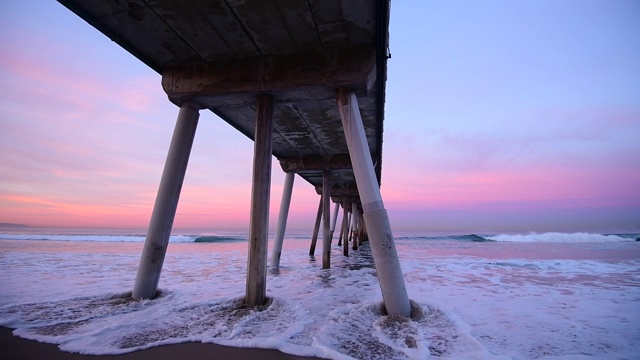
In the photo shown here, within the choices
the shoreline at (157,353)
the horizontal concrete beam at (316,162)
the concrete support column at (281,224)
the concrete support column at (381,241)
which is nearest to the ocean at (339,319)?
the shoreline at (157,353)

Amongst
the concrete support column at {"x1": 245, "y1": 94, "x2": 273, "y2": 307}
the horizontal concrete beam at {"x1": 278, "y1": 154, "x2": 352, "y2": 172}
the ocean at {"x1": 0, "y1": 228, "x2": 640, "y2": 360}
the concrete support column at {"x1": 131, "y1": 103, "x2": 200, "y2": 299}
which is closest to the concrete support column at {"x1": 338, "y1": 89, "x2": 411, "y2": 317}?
the ocean at {"x1": 0, "y1": 228, "x2": 640, "y2": 360}

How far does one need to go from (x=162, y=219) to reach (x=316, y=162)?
690 cm

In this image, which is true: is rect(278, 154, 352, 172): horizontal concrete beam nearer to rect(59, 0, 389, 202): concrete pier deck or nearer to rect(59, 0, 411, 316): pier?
rect(59, 0, 389, 202): concrete pier deck

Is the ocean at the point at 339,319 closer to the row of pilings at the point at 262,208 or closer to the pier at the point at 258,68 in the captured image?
the row of pilings at the point at 262,208

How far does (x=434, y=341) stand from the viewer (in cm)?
364

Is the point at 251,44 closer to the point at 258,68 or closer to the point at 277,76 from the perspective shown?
the point at 258,68

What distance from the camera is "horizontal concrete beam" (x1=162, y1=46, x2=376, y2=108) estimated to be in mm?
4980

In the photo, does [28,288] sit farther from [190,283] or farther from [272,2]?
[272,2]

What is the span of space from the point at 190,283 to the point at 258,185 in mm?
4267

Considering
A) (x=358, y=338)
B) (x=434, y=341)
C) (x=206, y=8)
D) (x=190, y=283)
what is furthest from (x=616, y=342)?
(x=190, y=283)

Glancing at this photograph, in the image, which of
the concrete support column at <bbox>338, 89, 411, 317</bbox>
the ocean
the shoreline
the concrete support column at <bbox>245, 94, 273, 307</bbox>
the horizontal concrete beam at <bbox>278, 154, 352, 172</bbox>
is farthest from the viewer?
the horizontal concrete beam at <bbox>278, 154, 352, 172</bbox>

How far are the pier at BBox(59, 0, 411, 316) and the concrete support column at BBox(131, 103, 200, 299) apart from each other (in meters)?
0.02

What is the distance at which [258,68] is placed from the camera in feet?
17.5

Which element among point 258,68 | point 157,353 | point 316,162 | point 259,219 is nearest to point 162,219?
point 259,219
